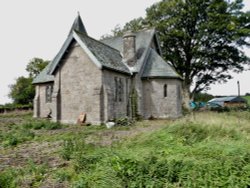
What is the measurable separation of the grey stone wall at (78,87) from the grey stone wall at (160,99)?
250 inches

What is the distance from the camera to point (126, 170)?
5.43 meters

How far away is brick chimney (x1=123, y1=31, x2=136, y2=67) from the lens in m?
21.9

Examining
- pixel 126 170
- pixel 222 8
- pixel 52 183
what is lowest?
pixel 52 183

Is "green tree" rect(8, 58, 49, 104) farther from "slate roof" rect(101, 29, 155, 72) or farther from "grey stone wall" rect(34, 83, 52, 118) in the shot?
"slate roof" rect(101, 29, 155, 72)

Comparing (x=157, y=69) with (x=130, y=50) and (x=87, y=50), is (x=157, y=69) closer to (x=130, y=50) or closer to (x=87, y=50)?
(x=130, y=50)

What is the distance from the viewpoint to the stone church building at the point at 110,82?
57.6 feet

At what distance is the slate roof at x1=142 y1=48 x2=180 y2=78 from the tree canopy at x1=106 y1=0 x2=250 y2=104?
9.46 meters

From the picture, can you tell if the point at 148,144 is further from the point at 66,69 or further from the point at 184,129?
the point at 66,69

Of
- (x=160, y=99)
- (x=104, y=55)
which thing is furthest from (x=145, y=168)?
(x=160, y=99)

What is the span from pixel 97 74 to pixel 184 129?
10.1 meters

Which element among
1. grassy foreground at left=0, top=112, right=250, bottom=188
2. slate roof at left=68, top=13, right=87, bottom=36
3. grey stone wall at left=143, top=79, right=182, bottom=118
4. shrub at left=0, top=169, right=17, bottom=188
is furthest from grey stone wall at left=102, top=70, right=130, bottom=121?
slate roof at left=68, top=13, right=87, bottom=36

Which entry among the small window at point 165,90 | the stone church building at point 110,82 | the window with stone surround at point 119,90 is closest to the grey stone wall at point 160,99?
the stone church building at point 110,82

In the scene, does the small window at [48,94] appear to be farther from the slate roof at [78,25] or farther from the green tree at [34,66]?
the green tree at [34,66]

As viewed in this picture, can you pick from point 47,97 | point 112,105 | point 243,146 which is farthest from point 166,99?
point 243,146
